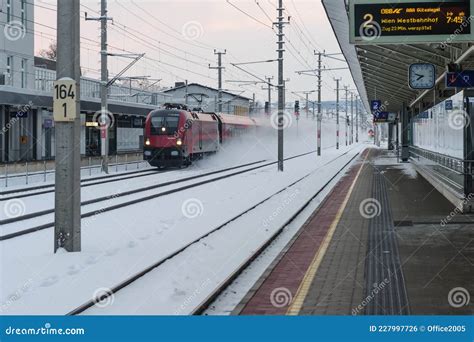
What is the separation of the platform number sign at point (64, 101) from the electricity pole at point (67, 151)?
3cm

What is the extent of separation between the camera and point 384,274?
27.8 ft

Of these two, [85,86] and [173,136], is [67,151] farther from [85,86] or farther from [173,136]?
[85,86]

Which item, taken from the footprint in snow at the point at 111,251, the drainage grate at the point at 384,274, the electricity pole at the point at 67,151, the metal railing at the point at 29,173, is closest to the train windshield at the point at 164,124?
the metal railing at the point at 29,173

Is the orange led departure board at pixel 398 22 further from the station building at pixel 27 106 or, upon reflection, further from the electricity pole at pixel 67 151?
the station building at pixel 27 106

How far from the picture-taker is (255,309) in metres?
6.93

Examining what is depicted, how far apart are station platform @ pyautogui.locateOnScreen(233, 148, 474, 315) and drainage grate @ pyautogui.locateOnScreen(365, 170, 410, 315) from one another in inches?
0.4

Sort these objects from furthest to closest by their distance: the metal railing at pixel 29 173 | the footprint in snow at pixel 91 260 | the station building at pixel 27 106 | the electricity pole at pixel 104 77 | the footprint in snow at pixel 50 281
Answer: the station building at pixel 27 106, the electricity pole at pixel 104 77, the metal railing at pixel 29 173, the footprint in snow at pixel 91 260, the footprint in snow at pixel 50 281

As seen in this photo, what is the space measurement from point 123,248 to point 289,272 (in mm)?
3381

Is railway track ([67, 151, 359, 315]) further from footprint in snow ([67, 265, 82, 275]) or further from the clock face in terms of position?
the clock face

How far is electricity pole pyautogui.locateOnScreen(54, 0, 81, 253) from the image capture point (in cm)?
1024

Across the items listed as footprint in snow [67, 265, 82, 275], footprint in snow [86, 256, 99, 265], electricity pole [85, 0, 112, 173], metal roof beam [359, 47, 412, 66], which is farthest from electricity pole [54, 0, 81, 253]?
electricity pole [85, 0, 112, 173]

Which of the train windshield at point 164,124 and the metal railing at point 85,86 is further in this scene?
the metal railing at point 85,86

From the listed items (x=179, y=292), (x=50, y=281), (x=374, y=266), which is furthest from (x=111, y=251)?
(x=374, y=266)

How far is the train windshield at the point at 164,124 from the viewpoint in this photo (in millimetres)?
31781
